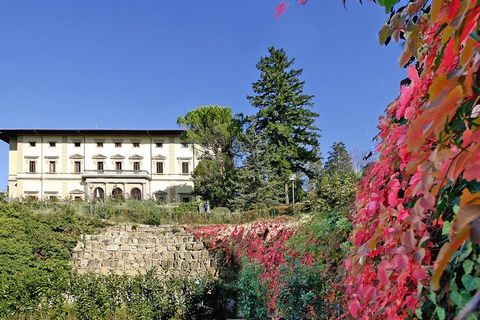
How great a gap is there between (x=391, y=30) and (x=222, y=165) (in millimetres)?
26891

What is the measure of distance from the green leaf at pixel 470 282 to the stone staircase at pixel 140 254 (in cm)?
994

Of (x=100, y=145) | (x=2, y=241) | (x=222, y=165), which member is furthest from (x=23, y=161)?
(x=2, y=241)

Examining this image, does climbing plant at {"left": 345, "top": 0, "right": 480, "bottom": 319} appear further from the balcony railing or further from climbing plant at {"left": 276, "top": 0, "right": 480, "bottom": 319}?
the balcony railing

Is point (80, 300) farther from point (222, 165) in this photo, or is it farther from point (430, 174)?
point (222, 165)

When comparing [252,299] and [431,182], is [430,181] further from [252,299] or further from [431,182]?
[252,299]

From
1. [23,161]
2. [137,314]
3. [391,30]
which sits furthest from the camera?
[23,161]

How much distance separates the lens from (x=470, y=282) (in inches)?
34.9

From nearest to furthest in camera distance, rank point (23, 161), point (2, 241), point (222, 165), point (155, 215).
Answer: point (2, 241) → point (155, 215) → point (222, 165) → point (23, 161)

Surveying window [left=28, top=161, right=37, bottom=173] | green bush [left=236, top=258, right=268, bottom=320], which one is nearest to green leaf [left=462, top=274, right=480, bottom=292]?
green bush [left=236, top=258, right=268, bottom=320]

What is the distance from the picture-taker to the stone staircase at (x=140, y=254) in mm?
11344

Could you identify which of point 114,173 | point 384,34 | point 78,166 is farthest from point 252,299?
point 78,166

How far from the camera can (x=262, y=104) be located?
2875cm

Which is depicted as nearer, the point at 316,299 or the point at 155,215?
the point at 316,299

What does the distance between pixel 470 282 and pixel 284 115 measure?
27871 millimetres
